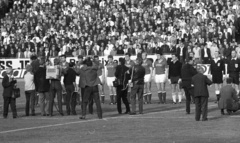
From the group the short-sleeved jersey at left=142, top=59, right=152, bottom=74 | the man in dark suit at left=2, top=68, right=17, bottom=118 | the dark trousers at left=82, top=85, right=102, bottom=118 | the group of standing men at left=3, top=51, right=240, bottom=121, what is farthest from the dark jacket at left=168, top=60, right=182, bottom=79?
the man in dark suit at left=2, top=68, right=17, bottom=118

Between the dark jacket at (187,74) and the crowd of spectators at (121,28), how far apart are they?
523 inches

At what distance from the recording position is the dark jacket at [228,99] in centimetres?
2930

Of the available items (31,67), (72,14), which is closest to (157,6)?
(72,14)

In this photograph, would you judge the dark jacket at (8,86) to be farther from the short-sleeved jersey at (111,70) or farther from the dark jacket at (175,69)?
the dark jacket at (175,69)

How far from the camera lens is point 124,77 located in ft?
103

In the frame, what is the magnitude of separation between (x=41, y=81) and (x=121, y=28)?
769 inches

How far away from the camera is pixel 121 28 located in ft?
165

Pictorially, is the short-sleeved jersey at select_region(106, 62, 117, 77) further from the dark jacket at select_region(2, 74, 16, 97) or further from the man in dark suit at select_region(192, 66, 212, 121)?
the man in dark suit at select_region(192, 66, 212, 121)

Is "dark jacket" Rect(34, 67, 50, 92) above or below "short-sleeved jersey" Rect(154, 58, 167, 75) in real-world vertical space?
below

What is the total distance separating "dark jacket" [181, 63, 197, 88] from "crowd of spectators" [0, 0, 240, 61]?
13273 millimetres

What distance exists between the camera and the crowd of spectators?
4678 cm

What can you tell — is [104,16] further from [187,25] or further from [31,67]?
[31,67]

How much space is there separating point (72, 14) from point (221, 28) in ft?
33.7

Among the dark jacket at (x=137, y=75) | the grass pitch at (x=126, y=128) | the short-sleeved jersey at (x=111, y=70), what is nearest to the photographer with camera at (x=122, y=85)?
the dark jacket at (x=137, y=75)
